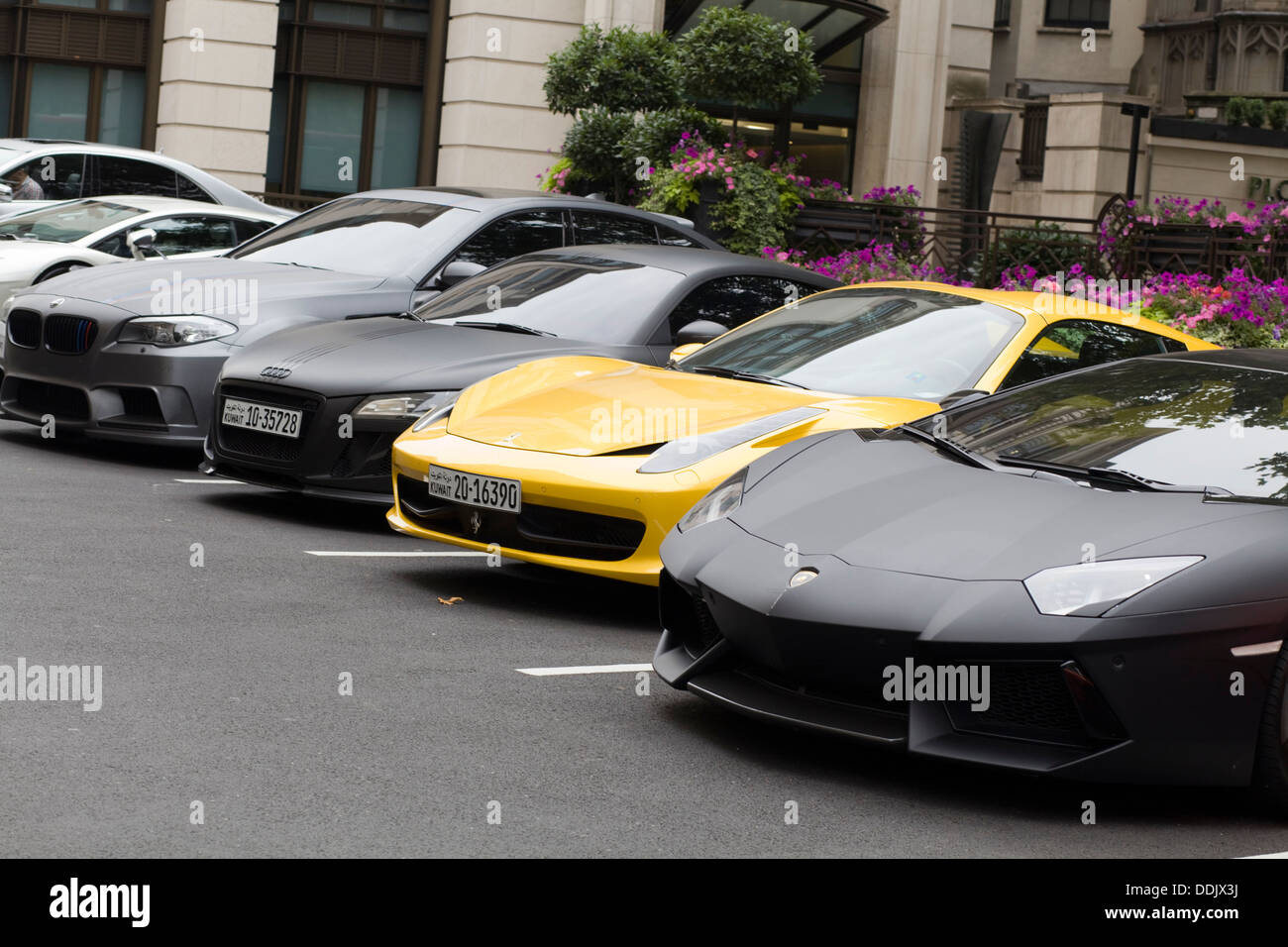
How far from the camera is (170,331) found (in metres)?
9.10

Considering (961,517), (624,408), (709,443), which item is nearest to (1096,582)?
(961,517)

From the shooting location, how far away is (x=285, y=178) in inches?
994

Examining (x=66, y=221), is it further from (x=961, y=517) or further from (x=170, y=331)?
(x=961, y=517)

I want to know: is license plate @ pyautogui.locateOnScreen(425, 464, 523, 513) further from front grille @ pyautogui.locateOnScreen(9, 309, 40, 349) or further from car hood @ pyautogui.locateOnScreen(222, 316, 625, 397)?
front grille @ pyautogui.locateOnScreen(9, 309, 40, 349)

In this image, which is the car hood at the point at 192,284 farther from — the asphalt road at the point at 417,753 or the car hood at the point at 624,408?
the asphalt road at the point at 417,753

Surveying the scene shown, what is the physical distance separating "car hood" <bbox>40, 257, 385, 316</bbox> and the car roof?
1.10 m

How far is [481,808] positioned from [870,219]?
15.0 metres

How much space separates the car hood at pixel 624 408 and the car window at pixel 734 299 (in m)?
1.23

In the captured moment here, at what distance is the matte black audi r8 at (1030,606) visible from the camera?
4.30 metres

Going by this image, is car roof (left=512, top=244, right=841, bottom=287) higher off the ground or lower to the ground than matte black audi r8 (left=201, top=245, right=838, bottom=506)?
higher

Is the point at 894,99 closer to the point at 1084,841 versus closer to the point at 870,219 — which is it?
the point at 870,219

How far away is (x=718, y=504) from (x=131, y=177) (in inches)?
469

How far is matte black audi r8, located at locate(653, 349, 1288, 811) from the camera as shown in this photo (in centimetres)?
430

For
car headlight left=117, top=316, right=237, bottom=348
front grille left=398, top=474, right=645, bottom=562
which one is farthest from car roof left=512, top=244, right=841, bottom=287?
front grille left=398, top=474, right=645, bottom=562
